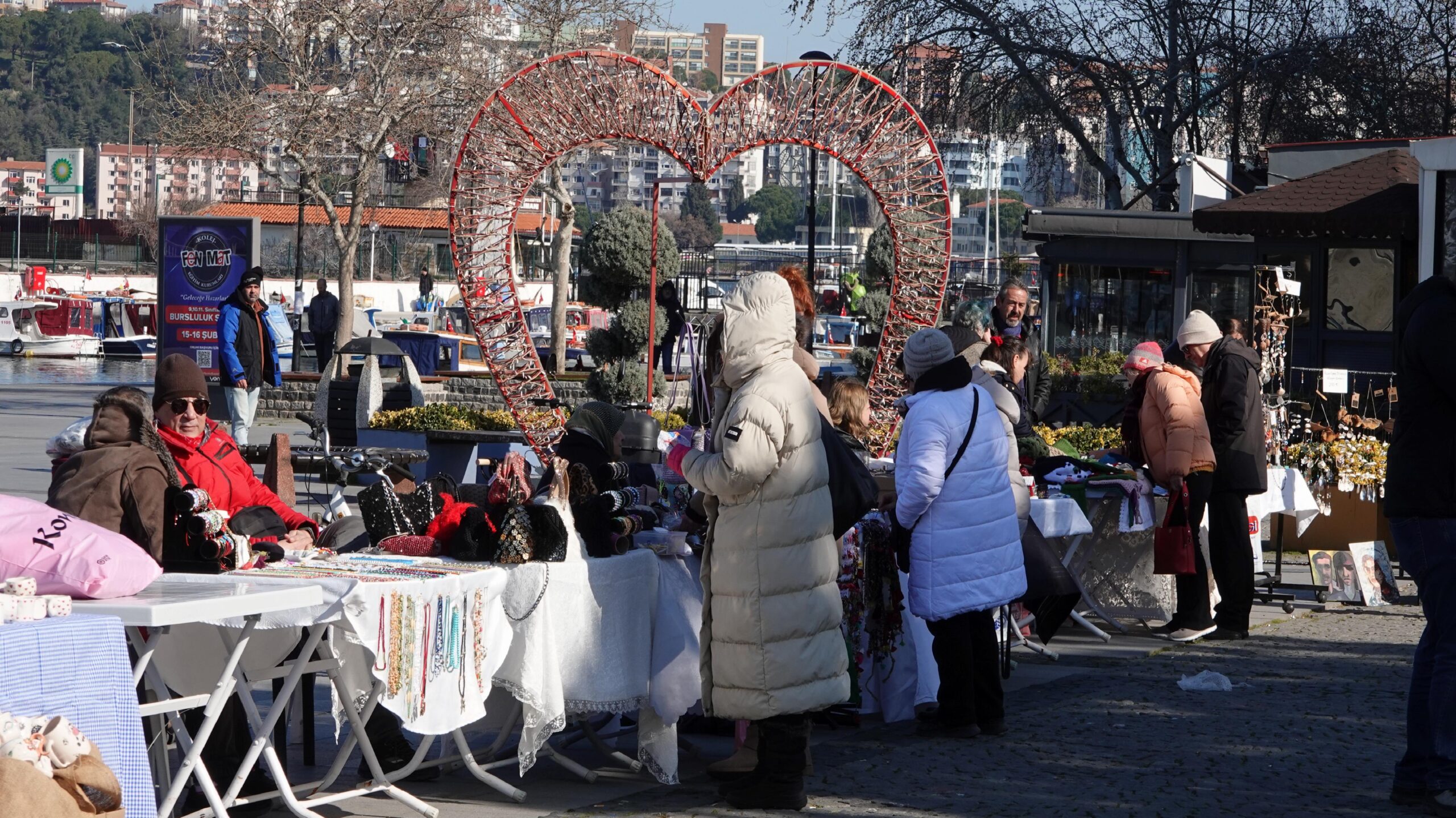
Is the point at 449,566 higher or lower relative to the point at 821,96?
lower

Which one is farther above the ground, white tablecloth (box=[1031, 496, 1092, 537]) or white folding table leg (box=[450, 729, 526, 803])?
white tablecloth (box=[1031, 496, 1092, 537])

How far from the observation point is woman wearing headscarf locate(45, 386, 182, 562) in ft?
15.8

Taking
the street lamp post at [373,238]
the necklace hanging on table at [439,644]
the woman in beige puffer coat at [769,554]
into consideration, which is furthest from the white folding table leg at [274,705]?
the street lamp post at [373,238]

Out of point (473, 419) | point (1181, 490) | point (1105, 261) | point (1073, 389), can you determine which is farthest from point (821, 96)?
point (1105, 261)

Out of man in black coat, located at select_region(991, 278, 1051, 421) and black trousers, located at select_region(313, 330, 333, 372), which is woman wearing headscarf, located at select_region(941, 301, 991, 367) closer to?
man in black coat, located at select_region(991, 278, 1051, 421)

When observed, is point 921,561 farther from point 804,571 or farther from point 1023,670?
point 1023,670

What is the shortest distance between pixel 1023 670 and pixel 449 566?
395cm

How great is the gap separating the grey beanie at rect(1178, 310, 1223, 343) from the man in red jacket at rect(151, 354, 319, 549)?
18.4ft

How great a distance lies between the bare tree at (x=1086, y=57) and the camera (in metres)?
22.4

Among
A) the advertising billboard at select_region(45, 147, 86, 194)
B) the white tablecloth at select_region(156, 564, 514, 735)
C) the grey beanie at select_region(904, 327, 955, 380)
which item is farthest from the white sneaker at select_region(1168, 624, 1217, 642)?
the advertising billboard at select_region(45, 147, 86, 194)

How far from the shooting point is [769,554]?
17.8 ft

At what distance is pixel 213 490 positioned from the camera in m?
5.64

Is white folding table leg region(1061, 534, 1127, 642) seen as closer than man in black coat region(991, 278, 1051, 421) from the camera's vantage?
Yes

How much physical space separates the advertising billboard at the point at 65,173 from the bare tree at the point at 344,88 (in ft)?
308
